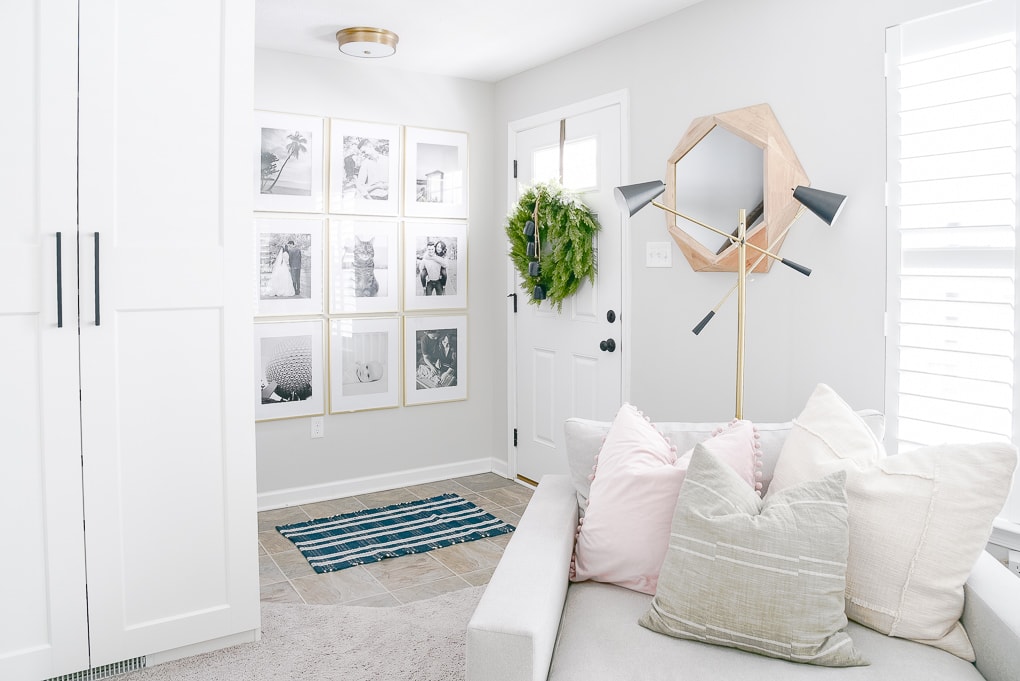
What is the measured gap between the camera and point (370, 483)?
14.5 ft

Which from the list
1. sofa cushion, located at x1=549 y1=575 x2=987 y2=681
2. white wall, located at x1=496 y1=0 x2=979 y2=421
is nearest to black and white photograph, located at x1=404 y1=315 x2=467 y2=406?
white wall, located at x1=496 y1=0 x2=979 y2=421

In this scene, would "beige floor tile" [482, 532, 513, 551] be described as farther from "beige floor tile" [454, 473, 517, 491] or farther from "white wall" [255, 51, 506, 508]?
"white wall" [255, 51, 506, 508]

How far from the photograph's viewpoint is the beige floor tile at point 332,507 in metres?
4.01

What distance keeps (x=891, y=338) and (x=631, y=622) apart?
1481mm

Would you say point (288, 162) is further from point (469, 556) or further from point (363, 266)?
point (469, 556)

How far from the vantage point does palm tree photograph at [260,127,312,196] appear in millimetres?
3959

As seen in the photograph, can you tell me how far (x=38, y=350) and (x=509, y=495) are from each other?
264 centimetres

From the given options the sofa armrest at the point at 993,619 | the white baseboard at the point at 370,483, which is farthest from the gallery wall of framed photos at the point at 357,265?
the sofa armrest at the point at 993,619

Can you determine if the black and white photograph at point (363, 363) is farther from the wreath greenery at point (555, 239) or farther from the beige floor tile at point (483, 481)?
the wreath greenery at point (555, 239)

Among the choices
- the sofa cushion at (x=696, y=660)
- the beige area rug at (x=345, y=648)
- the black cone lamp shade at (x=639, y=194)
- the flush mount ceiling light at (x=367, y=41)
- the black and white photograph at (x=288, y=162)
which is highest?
the flush mount ceiling light at (x=367, y=41)

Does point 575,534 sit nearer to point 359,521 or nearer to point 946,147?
point 946,147

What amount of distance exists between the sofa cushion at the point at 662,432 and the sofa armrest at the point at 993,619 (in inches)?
18.5

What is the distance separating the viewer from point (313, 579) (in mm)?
3150

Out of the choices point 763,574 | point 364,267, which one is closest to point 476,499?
point 364,267
